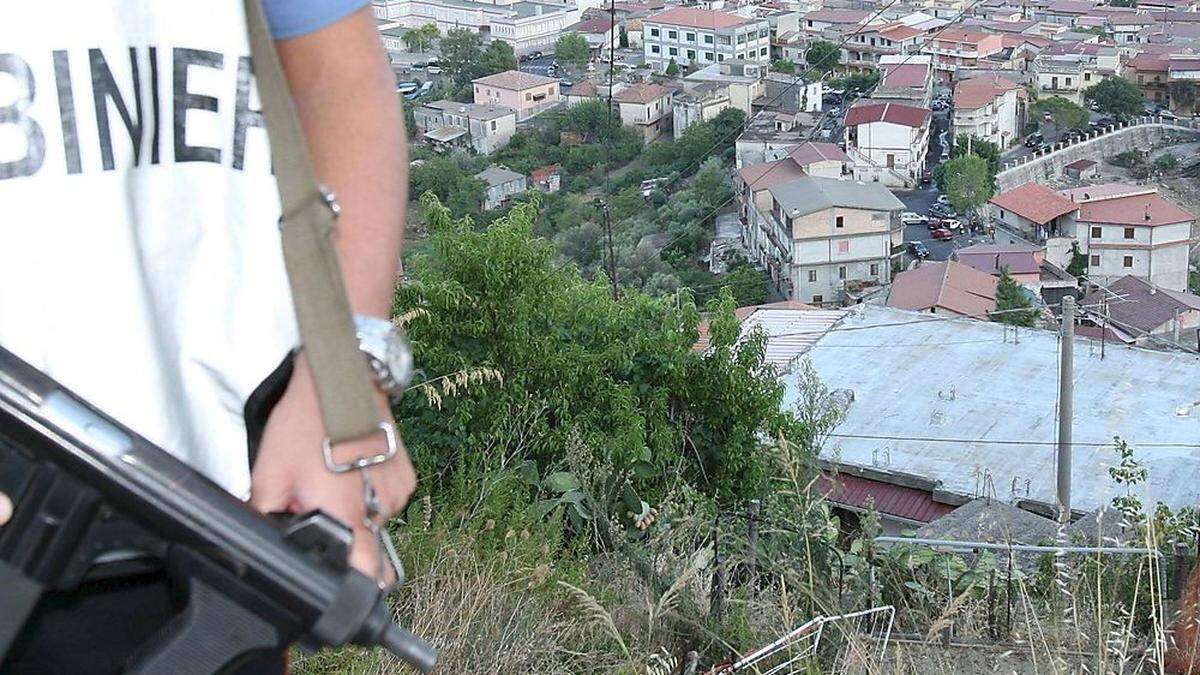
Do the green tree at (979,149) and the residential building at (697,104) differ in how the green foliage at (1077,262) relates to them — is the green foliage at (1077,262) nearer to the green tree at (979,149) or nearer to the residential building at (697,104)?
the green tree at (979,149)

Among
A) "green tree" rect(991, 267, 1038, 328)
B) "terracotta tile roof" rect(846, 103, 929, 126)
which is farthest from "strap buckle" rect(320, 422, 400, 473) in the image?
"terracotta tile roof" rect(846, 103, 929, 126)

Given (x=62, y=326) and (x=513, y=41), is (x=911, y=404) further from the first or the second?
(x=513, y=41)

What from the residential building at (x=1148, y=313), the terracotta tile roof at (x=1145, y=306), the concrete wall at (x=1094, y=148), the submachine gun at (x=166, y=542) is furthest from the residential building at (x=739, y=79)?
the submachine gun at (x=166, y=542)

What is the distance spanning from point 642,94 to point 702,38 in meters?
4.47

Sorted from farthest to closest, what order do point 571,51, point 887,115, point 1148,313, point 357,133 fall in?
1. point 571,51
2. point 887,115
3. point 1148,313
4. point 357,133

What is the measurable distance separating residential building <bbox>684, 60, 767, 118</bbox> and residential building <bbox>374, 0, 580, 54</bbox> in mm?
5932

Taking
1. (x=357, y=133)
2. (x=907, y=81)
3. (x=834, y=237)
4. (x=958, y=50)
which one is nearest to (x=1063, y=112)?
(x=907, y=81)

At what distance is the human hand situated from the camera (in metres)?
0.54

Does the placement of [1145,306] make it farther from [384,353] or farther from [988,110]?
[384,353]

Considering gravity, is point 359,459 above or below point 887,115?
above

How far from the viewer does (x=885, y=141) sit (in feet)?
55.9

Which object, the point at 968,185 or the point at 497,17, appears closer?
the point at 968,185

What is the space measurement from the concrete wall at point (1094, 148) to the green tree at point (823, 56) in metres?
4.04

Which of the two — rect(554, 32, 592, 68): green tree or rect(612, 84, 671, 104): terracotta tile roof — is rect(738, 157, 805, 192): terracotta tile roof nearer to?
rect(612, 84, 671, 104): terracotta tile roof
